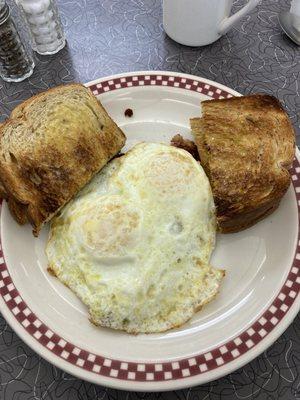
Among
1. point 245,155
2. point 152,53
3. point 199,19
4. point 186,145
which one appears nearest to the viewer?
point 245,155

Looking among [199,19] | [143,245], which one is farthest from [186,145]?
[199,19]

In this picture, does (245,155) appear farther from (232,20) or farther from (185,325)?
(232,20)

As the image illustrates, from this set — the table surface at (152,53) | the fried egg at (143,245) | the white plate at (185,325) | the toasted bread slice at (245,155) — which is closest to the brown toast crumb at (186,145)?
the toasted bread slice at (245,155)

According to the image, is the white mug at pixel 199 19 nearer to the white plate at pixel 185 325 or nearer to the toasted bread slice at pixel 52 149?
the toasted bread slice at pixel 52 149

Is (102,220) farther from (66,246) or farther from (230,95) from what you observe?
(230,95)

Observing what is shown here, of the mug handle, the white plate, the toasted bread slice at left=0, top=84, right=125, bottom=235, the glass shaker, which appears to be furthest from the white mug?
the white plate

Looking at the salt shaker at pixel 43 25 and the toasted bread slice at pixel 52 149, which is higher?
the salt shaker at pixel 43 25

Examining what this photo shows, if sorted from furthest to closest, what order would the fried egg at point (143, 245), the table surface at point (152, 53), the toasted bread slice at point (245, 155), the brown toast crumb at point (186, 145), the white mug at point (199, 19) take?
1. the table surface at point (152, 53)
2. the white mug at point (199, 19)
3. the brown toast crumb at point (186, 145)
4. the toasted bread slice at point (245, 155)
5. the fried egg at point (143, 245)
